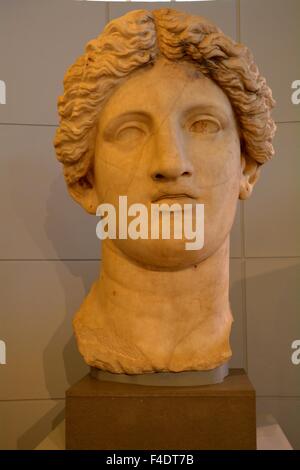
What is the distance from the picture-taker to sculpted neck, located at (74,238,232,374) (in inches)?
77.9

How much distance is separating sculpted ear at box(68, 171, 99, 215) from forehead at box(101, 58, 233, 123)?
0.92ft

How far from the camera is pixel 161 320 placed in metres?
2.02

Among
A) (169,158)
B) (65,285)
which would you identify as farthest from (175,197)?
(65,285)

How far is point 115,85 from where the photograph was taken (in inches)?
77.8

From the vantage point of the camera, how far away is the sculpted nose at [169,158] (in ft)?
5.97

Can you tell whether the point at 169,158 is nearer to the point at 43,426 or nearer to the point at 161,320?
the point at 161,320

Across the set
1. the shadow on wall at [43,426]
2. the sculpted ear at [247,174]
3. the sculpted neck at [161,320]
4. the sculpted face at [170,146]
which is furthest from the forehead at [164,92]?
the shadow on wall at [43,426]

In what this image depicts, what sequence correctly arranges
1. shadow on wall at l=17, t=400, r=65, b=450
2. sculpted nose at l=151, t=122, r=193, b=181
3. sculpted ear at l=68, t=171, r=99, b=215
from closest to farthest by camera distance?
sculpted nose at l=151, t=122, r=193, b=181 < sculpted ear at l=68, t=171, r=99, b=215 < shadow on wall at l=17, t=400, r=65, b=450

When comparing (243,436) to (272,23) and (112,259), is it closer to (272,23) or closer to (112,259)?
(112,259)

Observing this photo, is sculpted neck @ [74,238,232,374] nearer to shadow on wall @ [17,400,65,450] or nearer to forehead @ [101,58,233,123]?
forehead @ [101,58,233,123]

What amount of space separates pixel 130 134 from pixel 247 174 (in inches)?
20.3

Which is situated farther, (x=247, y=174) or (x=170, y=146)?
(x=247, y=174)

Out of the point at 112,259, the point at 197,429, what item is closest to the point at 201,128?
the point at 112,259

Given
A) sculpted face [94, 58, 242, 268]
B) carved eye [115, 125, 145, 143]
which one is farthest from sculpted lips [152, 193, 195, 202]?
carved eye [115, 125, 145, 143]
